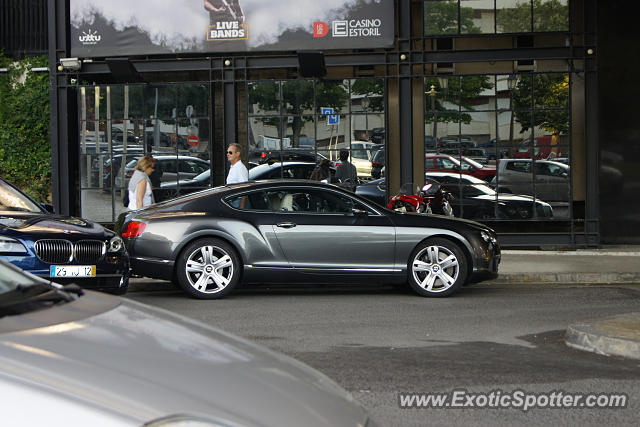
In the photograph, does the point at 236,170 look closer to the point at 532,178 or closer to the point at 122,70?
the point at 122,70

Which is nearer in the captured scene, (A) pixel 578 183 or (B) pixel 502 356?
(B) pixel 502 356

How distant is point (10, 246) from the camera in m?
9.56

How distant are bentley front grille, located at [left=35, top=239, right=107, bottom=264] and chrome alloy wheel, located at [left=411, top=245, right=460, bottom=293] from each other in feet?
12.5

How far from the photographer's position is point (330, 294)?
1191 cm

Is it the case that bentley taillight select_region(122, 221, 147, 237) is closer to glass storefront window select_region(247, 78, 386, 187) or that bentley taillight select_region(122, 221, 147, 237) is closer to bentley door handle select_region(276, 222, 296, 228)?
bentley door handle select_region(276, 222, 296, 228)

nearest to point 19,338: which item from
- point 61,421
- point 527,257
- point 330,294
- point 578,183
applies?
point 61,421

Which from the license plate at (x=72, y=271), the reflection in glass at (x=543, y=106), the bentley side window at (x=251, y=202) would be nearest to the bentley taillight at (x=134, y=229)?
the bentley side window at (x=251, y=202)

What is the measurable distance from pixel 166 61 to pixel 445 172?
19.9ft

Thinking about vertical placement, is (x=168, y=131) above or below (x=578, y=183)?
above

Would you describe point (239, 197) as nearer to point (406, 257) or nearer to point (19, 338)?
point (406, 257)

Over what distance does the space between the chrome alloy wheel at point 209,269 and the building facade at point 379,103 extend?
7.72 m

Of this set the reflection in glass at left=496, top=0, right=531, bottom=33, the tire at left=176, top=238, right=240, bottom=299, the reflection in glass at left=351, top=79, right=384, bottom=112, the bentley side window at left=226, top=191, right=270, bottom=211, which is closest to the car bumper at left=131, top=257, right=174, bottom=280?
the tire at left=176, top=238, right=240, bottom=299

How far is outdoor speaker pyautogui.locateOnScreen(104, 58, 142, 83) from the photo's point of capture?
1833 centimetres

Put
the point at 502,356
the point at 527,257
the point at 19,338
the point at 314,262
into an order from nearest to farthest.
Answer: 1. the point at 19,338
2. the point at 502,356
3. the point at 314,262
4. the point at 527,257
